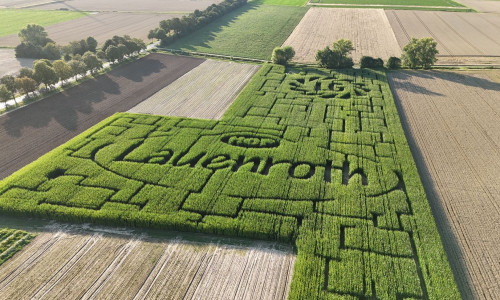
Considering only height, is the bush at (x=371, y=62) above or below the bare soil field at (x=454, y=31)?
below

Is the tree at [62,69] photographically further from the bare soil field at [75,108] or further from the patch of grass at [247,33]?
the patch of grass at [247,33]

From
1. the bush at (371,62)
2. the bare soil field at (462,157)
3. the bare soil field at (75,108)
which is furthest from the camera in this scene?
the bush at (371,62)

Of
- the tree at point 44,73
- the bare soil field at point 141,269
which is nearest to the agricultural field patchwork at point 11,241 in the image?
the bare soil field at point 141,269

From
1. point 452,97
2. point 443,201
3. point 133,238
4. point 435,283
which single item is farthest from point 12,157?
point 452,97

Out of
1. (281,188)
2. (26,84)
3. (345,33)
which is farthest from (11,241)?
(345,33)

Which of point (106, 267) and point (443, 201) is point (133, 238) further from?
point (443, 201)

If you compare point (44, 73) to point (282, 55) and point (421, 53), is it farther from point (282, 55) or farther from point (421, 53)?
point (421, 53)

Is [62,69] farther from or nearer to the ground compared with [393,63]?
nearer to the ground
